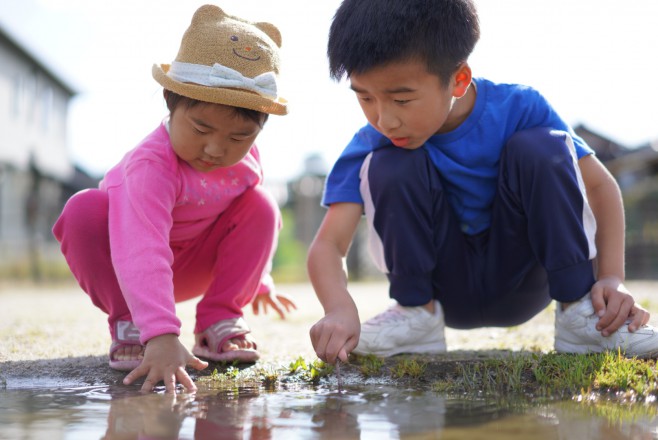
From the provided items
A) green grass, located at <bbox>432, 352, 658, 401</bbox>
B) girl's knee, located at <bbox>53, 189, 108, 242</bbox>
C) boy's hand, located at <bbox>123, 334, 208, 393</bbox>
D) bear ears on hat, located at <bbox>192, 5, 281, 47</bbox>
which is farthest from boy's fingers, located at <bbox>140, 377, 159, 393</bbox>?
bear ears on hat, located at <bbox>192, 5, 281, 47</bbox>

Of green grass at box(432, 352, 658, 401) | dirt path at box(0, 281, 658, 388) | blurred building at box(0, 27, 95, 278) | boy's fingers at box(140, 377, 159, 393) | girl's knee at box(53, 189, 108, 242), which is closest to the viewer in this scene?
green grass at box(432, 352, 658, 401)

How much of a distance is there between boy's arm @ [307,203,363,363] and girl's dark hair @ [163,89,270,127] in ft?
1.34

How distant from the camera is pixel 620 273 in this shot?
2.62 metres

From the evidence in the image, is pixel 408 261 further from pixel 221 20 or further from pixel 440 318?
pixel 221 20

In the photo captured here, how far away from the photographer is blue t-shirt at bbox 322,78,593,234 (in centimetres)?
275

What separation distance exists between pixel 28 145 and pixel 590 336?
1897 cm

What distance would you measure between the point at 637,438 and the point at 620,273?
1142 mm

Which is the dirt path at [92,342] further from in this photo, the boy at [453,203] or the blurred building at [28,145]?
the blurred building at [28,145]

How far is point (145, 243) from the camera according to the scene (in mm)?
2424

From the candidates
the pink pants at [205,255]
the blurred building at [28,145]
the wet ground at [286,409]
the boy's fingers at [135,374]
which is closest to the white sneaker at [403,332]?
the wet ground at [286,409]

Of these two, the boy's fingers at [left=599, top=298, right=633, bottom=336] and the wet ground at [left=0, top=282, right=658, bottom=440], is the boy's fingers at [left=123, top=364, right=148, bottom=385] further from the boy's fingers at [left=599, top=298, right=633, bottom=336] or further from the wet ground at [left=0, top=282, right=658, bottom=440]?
the boy's fingers at [left=599, top=298, right=633, bottom=336]

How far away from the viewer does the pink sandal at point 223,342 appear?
266 cm

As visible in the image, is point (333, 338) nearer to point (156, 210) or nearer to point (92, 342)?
point (156, 210)

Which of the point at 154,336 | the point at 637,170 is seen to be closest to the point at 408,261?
the point at 154,336
